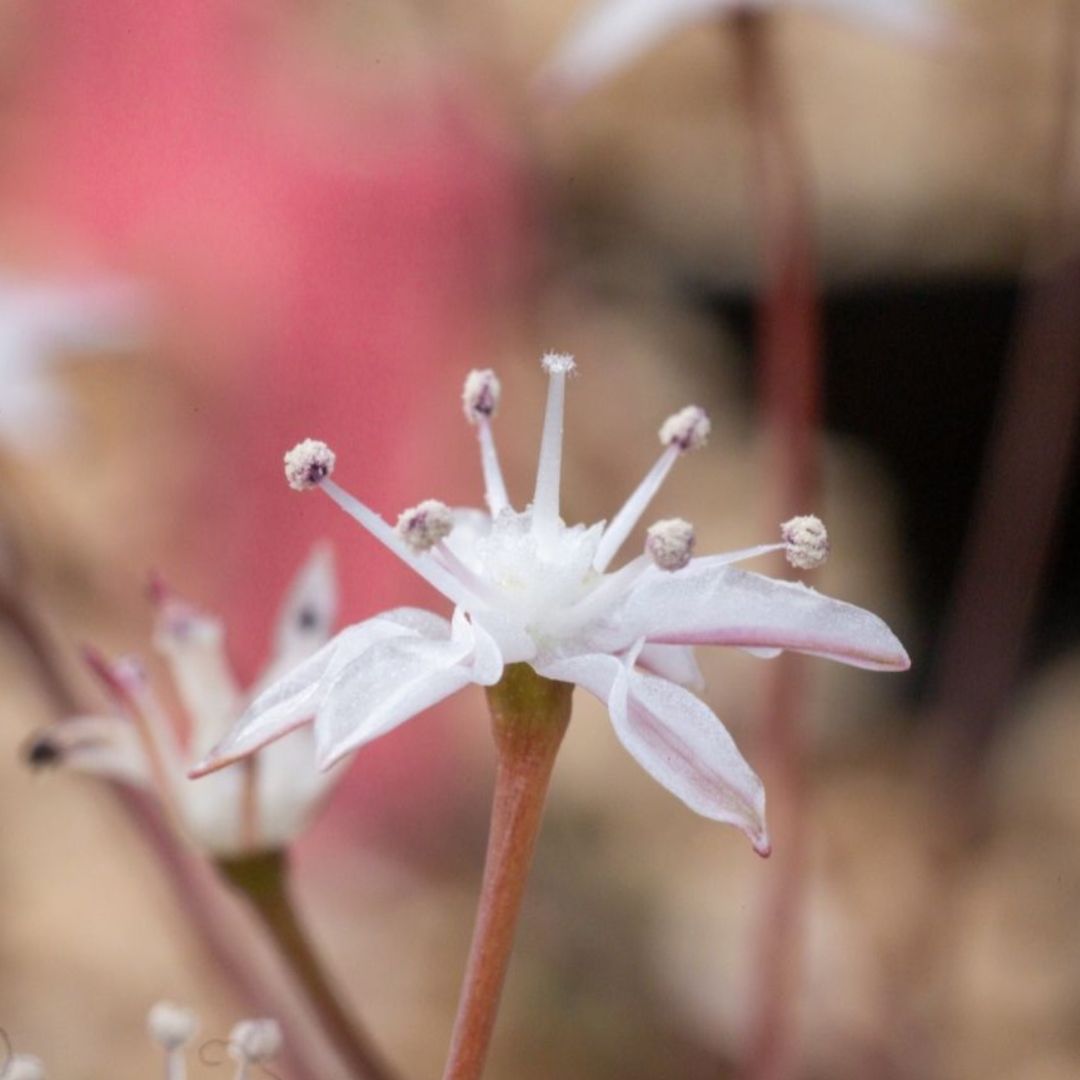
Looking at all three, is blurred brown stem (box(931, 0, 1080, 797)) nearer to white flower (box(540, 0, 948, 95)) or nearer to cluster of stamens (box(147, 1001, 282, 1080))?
white flower (box(540, 0, 948, 95))

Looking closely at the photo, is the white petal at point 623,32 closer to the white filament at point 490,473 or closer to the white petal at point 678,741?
the white filament at point 490,473

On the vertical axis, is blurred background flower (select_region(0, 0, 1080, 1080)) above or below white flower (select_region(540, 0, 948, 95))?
below

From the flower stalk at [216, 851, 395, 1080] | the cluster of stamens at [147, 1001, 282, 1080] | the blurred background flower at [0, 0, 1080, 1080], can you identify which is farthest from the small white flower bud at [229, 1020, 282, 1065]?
the blurred background flower at [0, 0, 1080, 1080]

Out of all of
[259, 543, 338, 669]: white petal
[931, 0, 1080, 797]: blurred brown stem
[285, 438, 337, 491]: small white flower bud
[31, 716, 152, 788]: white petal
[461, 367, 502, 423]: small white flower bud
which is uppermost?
[461, 367, 502, 423]: small white flower bud

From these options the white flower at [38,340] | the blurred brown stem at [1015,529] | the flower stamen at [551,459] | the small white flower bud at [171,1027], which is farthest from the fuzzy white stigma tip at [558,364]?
the blurred brown stem at [1015,529]

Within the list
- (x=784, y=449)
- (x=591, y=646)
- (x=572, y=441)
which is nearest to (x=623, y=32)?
(x=784, y=449)

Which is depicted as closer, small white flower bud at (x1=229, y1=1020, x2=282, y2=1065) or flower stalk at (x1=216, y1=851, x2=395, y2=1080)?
small white flower bud at (x1=229, y1=1020, x2=282, y2=1065)

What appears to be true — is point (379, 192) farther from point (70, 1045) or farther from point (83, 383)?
point (70, 1045)
